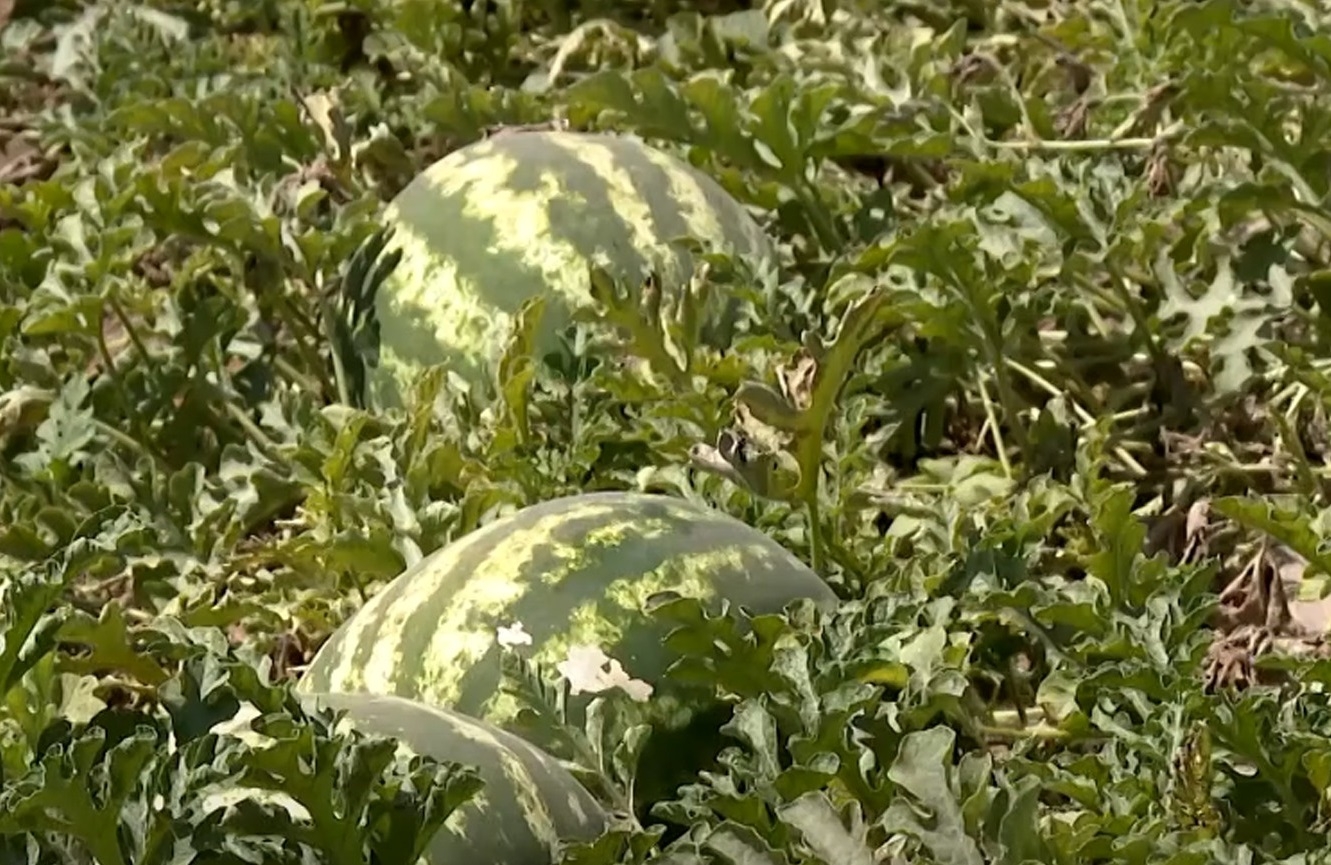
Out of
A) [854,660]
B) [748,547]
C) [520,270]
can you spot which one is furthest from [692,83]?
[854,660]

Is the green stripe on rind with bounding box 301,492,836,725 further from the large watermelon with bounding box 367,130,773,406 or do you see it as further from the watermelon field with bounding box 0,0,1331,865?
the large watermelon with bounding box 367,130,773,406

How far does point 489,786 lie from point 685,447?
0.78 meters

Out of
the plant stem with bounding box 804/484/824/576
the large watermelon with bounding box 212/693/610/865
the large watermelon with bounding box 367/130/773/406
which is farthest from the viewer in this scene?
the large watermelon with bounding box 367/130/773/406

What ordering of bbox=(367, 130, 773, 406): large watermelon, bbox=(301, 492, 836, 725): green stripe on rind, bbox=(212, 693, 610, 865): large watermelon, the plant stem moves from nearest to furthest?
bbox=(212, 693, 610, 865): large watermelon
bbox=(301, 492, 836, 725): green stripe on rind
the plant stem
bbox=(367, 130, 773, 406): large watermelon

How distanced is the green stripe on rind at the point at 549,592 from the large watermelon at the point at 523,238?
1.91 feet

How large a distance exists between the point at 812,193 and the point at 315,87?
1.23 meters

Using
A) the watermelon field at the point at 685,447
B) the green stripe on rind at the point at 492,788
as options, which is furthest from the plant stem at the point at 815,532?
the green stripe on rind at the point at 492,788

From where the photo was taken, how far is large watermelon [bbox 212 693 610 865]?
5.22ft

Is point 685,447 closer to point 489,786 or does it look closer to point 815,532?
point 815,532

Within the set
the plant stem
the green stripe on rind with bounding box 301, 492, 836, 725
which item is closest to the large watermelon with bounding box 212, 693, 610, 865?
the green stripe on rind with bounding box 301, 492, 836, 725

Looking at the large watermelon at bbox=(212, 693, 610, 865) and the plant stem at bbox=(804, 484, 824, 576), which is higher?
the large watermelon at bbox=(212, 693, 610, 865)

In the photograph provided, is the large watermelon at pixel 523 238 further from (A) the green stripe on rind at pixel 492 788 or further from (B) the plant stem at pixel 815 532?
(A) the green stripe on rind at pixel 492 788

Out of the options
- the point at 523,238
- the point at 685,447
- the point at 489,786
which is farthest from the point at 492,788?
the point at 523,238

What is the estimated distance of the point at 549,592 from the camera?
195 cm
